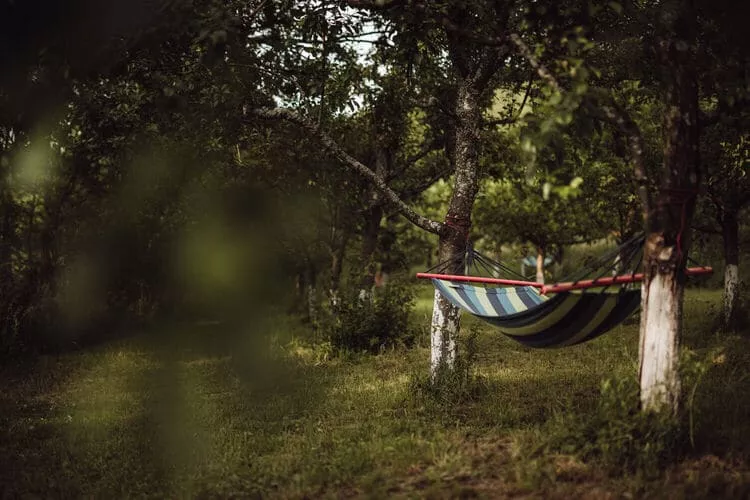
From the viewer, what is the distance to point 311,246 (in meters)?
13.9

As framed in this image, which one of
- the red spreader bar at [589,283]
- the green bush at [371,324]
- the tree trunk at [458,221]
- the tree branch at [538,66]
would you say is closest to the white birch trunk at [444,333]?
the tree trunk at [458,221]

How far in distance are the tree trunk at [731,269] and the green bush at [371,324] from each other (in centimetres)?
465

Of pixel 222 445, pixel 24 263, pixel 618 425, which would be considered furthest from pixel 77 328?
pixel 618 425

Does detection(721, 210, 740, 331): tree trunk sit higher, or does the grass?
detection(721, 210, 740, 331): tree trunk

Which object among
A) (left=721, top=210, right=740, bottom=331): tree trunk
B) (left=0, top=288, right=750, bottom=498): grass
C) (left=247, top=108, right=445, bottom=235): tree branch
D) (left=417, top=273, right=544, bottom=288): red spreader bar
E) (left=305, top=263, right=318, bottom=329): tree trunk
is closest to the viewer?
(left=0, top=288, right=750, bottom=498): grass

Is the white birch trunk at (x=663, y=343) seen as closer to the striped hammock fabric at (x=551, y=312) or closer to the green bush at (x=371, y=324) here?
the striped hammock fabric at (x=551, y=312)

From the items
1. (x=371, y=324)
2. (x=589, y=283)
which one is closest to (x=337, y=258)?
(x=371, y=324)

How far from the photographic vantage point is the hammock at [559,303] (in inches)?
171

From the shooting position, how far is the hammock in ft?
14.3

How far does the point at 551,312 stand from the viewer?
4.58 meters

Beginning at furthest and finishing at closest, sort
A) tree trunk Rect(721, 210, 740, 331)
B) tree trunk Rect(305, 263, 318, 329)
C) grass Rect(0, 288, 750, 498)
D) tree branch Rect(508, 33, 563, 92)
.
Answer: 1. tree trunk Rect(305, 263, 318, 329)
2. tree trunk Rect(721, 210, 740, 331)
3. tree branch Rect(508, 33, 563, 92)
4. grass Rect(0, 288, 750, 498)

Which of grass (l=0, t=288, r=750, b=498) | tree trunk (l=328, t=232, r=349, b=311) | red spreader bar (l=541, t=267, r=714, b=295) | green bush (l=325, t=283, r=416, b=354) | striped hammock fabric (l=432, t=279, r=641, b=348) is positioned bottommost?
grass (l=0, t=288, r=750, b=498)

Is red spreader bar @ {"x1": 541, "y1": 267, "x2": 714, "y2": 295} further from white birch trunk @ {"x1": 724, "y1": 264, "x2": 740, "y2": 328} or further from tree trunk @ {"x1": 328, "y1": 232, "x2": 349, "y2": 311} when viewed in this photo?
tree trunk @ {"x1": 328, "y1": 232, "x2": 349, "y2": 311}

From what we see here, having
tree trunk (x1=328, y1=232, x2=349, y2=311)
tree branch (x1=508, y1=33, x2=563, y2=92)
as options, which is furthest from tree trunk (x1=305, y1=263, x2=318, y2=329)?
tree branch (x1=508, y1=33, x2=563, y2=92)
